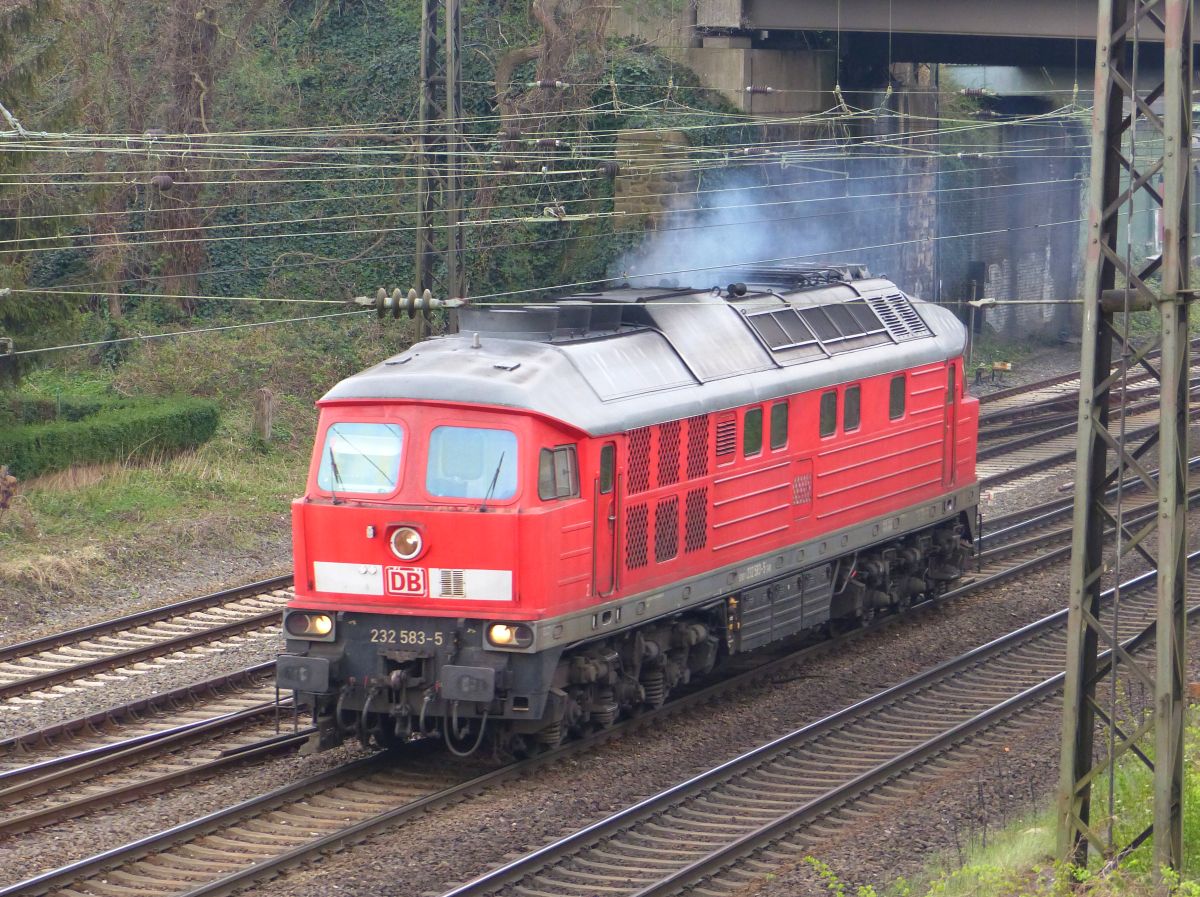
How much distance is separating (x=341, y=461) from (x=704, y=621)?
4097mm

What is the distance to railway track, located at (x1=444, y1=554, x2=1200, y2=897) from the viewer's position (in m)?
11.3

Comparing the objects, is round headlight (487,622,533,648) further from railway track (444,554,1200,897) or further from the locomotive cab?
railway track (444,554,1200,897)

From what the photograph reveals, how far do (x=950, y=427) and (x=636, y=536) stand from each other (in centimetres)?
668

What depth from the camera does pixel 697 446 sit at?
14812 millimetres

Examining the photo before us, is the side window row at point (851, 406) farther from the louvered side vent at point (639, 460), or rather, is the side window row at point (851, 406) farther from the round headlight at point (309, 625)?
the round headlight at point (309, 625)

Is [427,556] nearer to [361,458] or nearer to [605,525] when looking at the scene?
[361,458]

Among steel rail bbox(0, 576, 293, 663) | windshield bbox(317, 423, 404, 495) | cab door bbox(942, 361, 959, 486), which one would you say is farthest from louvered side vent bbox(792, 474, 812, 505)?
steel rail bbox(0, 576, 293, 663)

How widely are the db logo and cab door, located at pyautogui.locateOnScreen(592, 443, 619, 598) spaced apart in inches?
56.4

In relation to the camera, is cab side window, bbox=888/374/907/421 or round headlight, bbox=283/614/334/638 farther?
cab side window, bbox=888/374/907/421

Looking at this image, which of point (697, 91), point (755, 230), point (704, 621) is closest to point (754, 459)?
point (704, 621)

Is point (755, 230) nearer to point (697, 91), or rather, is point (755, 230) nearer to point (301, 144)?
point (697, 91)

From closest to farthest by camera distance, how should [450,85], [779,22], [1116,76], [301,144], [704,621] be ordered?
[1116,76], [704,621], [450,85], [779,22], [301,144]

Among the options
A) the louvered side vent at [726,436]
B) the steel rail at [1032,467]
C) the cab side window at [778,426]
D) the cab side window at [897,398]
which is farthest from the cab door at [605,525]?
the steel rail at [1032,467]

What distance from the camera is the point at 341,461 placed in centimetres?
1327
